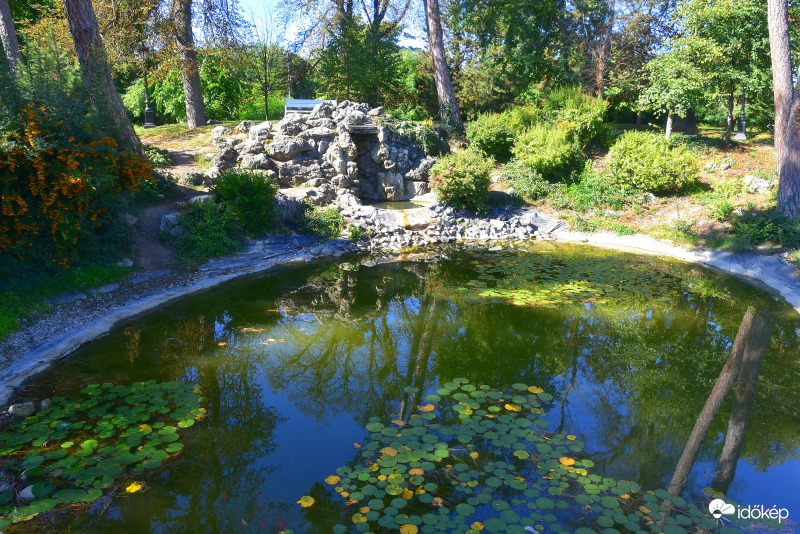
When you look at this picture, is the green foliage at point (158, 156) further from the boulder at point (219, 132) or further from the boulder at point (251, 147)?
the boulder at point (251, 147)

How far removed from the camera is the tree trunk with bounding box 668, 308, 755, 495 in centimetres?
455

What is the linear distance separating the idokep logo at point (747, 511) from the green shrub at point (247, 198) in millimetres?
9451

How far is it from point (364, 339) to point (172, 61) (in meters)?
12.4

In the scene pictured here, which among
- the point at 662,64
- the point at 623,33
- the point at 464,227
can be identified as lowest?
the point at 464,227

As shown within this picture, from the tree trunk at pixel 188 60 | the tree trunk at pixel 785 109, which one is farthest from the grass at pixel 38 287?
the tree trunk at pixel 785 109

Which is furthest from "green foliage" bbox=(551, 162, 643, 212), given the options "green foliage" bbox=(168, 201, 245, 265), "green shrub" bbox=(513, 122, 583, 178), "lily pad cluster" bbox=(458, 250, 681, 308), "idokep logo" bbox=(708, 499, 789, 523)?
"idokep logo" bbox=(708, 499, 789, 523)

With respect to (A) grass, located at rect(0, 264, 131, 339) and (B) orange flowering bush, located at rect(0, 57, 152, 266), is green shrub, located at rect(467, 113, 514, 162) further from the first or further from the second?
(A) grass, located at rect(0, 264, 131, 339)

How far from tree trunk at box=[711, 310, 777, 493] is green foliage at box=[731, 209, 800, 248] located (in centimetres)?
281

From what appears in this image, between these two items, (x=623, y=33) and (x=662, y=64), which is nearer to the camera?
(x=662, y=64)

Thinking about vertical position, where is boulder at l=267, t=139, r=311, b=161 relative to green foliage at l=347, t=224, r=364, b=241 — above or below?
above

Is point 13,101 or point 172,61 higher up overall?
point 172,61

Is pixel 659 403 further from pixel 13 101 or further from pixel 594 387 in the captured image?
pixel 13 101

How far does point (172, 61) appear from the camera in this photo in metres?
15.5

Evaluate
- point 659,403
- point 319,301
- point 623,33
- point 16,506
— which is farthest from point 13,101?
point 623,33
